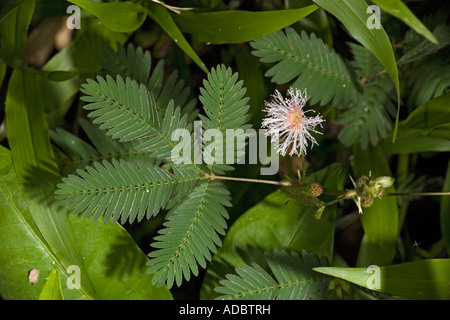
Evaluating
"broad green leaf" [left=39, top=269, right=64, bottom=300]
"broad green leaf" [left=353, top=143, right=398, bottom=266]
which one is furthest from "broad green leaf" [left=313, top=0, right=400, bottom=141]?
"broad green leaf" [left=39, top=269, right=64, bottom=300]

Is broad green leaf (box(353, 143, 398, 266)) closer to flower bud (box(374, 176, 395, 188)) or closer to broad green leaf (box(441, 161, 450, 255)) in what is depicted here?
broad green leaf (box(441, 161, 450, 255))

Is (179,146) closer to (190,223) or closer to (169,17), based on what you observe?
(190,223)

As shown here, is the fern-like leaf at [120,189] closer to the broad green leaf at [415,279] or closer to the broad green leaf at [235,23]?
the broad green leaf at [235,23]

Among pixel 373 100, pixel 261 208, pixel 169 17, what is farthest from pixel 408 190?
pixel 169 17

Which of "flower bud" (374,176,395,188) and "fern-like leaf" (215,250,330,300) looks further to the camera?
"fern-like leaf" (215,250,330,300)

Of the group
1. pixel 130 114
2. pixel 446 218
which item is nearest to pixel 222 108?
pixel 130 114
